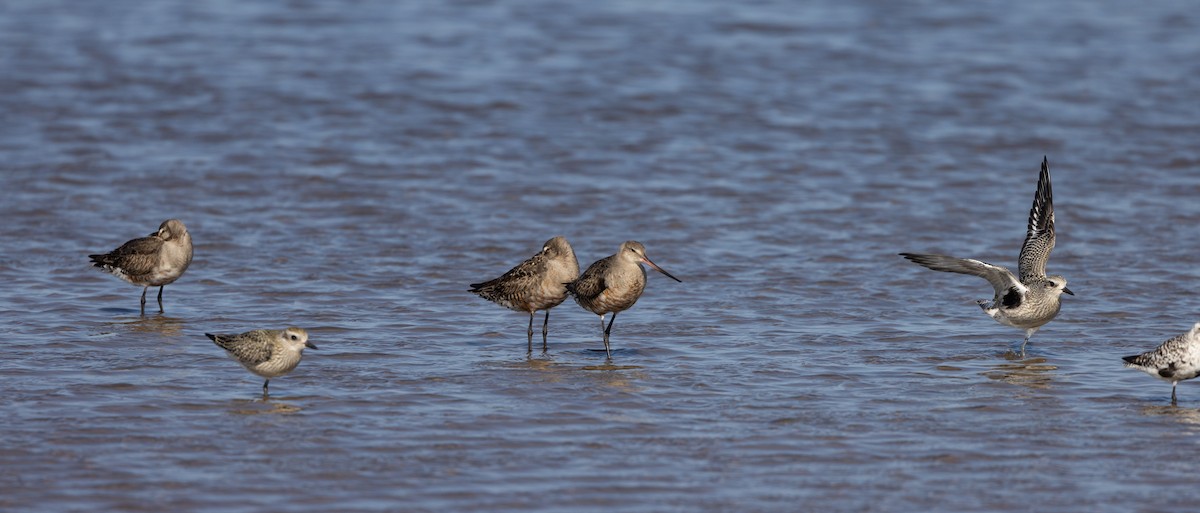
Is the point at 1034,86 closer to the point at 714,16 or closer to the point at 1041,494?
the point at 714,16

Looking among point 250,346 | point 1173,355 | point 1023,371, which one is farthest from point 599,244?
point 1173,355

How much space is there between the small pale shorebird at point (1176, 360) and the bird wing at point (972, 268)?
1.76 meters

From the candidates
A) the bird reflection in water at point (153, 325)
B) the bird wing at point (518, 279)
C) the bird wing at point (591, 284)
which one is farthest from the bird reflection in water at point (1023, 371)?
the bird reflection in water at point (153, 325)

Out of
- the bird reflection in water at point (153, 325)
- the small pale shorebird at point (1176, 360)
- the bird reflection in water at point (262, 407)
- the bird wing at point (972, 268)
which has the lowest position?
the bird reflection in water at point (153, 325)

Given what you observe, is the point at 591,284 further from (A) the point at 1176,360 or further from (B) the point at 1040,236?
(A) the point at 1176,360

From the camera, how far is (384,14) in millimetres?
29219

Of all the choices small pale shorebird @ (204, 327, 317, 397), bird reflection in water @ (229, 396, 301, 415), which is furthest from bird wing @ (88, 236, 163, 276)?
bird reflection in water @ (229, 396, 301, 415)

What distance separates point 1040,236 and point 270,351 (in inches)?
252

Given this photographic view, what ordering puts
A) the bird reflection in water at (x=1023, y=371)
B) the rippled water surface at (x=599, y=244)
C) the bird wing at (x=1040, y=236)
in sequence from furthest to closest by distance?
the bird wing at (x=1040, y=236), the bird reflection in water at (x=1023, y=371), the rippled water surface at (x=599, y=244)

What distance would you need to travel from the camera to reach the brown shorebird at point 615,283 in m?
11.3

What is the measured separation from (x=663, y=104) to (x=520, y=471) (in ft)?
46.9

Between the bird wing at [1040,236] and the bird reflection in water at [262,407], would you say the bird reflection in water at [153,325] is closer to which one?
the bird reflection in water at [262,407]

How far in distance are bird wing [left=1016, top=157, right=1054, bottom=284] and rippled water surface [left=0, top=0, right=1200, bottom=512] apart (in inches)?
22.5

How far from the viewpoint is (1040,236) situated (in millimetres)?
12633
